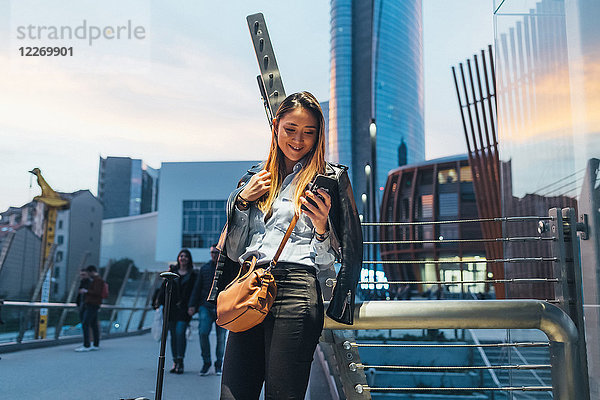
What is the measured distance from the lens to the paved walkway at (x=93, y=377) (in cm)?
523

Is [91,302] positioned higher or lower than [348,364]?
lower

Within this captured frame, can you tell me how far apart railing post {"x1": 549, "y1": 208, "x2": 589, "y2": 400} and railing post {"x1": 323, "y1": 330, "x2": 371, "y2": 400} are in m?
1.03

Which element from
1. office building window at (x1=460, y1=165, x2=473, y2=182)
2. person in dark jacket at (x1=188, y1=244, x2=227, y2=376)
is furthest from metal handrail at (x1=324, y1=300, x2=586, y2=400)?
office building window at (x1=460, y1=165, x2=473, y2=182)

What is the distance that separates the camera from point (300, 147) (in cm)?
198

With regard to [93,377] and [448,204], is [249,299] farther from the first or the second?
[448,204]

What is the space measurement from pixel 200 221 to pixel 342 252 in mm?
34640

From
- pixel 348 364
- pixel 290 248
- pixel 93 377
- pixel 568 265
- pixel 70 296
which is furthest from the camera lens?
pixel 70 296

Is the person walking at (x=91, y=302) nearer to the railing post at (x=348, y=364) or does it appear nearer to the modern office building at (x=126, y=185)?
the railing post at (x=348, y=364)

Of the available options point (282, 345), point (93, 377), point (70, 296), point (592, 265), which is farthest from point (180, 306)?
point (70, 296)

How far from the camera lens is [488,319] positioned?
229 centimetres

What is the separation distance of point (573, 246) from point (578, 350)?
0.54 metres

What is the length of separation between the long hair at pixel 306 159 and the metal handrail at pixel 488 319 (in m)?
0.59

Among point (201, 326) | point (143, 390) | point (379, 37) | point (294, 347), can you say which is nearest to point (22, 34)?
point (201, 326)
